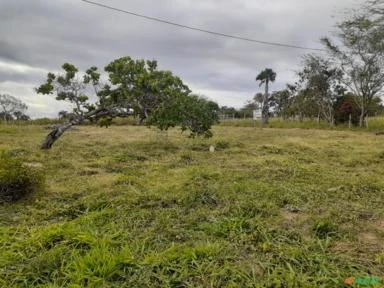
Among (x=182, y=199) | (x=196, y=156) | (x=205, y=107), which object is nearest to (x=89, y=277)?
(x=182, y=199)

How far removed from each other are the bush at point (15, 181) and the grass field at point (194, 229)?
13 cm

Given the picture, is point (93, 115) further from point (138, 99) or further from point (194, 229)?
point (194, 229)

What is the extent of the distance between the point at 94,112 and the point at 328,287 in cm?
725

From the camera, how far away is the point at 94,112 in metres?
8.54

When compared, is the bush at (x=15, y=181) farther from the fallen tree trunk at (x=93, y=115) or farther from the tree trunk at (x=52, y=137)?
the fallen tree trunk at (x=93, y=115)

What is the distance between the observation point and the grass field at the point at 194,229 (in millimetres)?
2250

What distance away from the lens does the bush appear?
384 cm

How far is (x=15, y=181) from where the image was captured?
3.89m

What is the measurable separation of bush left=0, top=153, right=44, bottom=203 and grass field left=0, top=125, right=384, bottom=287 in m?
0.13

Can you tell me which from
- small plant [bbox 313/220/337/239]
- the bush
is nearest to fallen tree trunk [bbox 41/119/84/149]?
the bush

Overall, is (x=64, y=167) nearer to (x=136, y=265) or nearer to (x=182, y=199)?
(x=182, y=199)

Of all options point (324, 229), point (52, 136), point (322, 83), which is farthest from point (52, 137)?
point (322, 83)

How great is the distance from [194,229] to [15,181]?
2.07 metres

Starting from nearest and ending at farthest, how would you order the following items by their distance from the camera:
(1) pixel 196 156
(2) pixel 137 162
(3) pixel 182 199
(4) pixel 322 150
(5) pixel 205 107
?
(3) pixel 182 199, (2) pixel 137 162, (1) pixel 196 156, (5) pixel 205 107, (4) pixel 322 150
